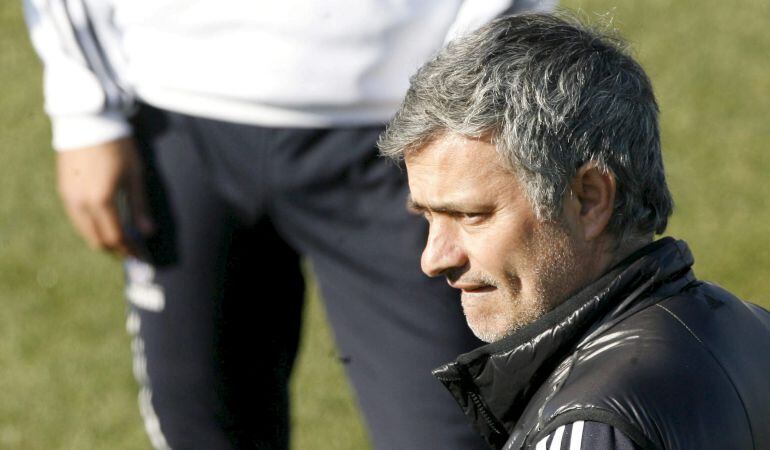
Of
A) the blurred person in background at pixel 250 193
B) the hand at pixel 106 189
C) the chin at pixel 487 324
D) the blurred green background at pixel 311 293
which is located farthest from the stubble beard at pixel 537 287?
the blurred green background at pixel 311 293

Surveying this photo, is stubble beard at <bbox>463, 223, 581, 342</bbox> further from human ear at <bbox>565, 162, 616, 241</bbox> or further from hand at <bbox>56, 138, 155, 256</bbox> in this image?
hand at <bbox>56, 138, 155, 256</bbox>

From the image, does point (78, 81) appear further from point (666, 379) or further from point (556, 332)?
point (666, 379)

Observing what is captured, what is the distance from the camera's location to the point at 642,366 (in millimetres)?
2311

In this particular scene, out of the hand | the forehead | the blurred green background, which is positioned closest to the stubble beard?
the forehead

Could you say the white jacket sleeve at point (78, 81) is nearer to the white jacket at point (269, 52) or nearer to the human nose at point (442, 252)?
the white jacket at point (269, 52)

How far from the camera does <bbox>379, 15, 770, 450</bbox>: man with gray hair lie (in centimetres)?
242

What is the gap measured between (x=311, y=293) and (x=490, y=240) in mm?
3410

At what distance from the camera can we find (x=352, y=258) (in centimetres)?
339

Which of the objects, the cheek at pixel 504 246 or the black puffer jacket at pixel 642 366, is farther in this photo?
the cheek at pixel 504 246

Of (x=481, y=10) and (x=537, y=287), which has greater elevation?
(x=481, y=10)

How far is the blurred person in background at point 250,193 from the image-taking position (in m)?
3.27

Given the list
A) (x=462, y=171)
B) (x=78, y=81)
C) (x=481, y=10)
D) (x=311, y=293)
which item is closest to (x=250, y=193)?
(x=78, y=81)

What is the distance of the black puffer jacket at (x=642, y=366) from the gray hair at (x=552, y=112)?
0.44ft

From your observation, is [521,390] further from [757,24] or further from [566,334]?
[757,24]
